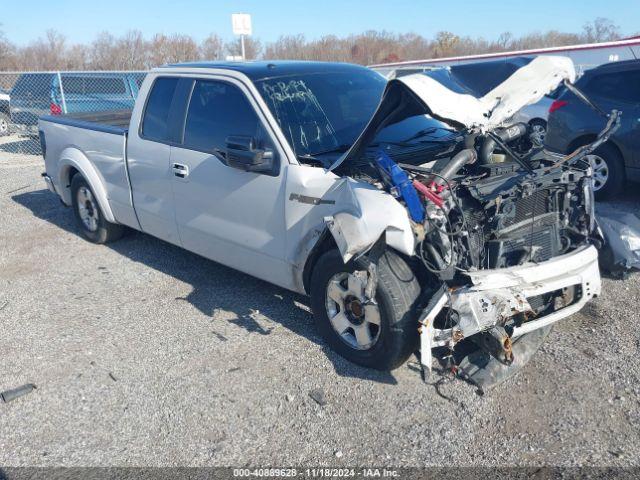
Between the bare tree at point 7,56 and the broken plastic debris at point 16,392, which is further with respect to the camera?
the bare tree at point 7,56

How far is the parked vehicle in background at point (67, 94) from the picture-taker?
1295 centimetres

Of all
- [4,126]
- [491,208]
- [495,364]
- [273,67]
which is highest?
[273,67]

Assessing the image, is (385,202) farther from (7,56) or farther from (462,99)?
(7,56)

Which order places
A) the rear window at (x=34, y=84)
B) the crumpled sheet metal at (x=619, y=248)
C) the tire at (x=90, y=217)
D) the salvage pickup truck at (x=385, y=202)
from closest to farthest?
the salvage pickup truck at (x=385, y=202)
the crumpled sheet metal at (x=619, y=248)
the tire at (x=90, y=217)
the rear window at (x=34, y=84)

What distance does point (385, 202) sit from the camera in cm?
332

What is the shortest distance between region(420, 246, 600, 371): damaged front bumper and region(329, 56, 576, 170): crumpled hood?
0.98 m

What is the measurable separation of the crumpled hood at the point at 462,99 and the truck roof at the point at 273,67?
3.66 feet

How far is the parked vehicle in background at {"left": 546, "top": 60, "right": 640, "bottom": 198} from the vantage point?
7016 mm

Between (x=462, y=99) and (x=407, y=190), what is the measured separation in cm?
82

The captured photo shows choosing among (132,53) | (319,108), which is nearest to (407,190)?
(319,108)

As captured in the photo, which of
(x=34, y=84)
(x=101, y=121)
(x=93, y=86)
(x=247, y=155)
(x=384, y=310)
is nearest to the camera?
(x=384, y=310)

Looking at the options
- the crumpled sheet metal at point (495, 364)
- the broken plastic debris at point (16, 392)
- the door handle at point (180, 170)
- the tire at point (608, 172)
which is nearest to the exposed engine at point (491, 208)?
the crumpled sheet metal at point (495, 364)

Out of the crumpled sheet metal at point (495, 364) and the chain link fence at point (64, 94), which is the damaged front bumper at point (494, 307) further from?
the chain link fence at point (64, 94)

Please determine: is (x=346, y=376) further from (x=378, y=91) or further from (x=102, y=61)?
(x=102, y=61)
